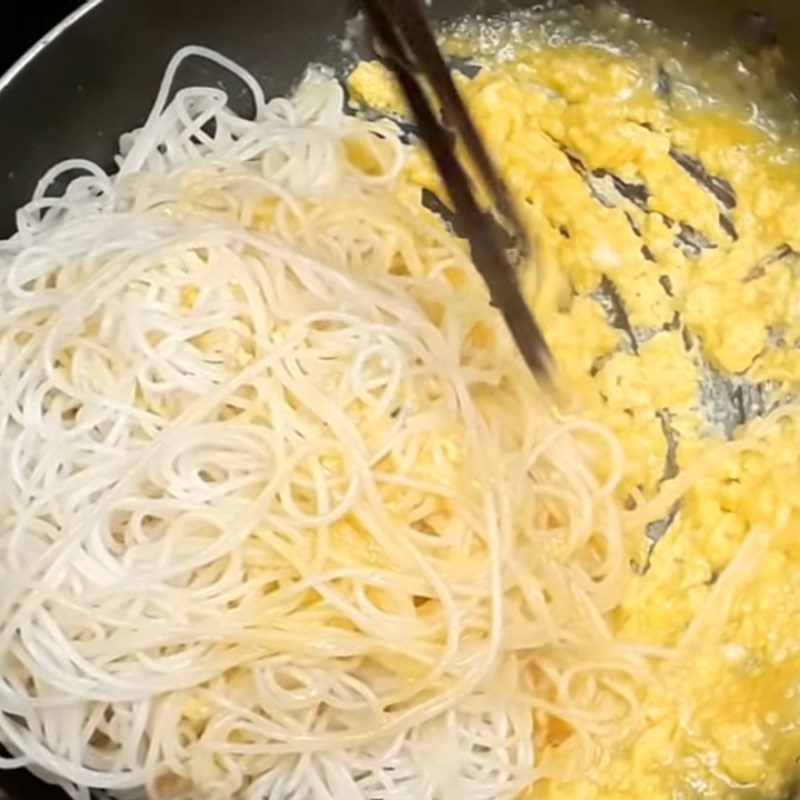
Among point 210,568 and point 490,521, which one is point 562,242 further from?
point 210,568

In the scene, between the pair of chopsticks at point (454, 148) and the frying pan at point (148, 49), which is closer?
the pair of chopsticks at point (454, 148)

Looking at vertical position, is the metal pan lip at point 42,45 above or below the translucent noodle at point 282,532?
above

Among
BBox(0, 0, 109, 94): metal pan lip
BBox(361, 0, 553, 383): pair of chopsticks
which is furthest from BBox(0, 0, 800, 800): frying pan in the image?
BBox(361, 0, 553, 383): pair of chopsticks

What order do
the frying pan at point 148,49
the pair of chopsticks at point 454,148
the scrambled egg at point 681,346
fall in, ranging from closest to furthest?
the pair of chopsticks at point 454,148, the scrambled egg at point 681,346, the frying pan at point 148,49

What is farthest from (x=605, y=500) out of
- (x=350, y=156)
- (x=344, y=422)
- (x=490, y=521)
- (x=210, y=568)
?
(x=350, y=156)

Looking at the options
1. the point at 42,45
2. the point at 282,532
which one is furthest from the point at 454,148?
the point at 42,45

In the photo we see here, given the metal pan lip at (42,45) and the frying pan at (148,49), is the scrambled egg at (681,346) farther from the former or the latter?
the metal pan lip at (42,45)

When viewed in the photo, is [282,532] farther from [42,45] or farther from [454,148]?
[42,45]

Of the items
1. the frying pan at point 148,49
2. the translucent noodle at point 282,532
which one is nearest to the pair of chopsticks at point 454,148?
the translucent noodle at point 282,532
